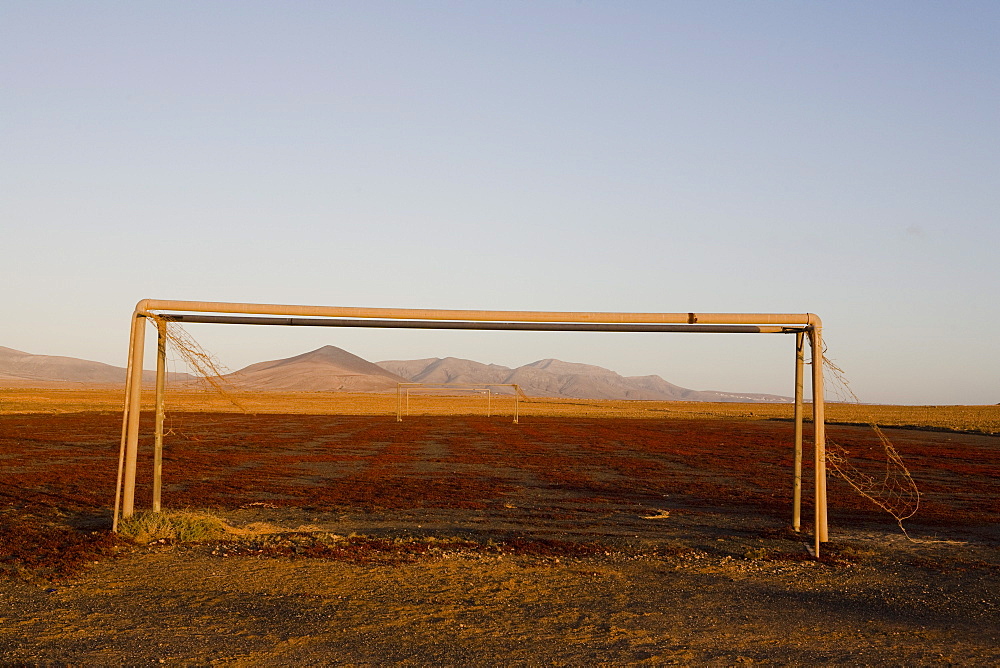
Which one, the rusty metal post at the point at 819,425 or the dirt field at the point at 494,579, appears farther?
the rusty metal post at the point at 819,425

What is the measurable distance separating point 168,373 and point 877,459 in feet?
75.9

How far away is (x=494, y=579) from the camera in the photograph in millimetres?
7457

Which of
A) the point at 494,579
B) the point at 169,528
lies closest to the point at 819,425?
the point at 494,579

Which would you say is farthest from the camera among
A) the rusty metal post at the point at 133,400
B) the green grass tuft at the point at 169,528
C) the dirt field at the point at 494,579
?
the green grass tuft at the point at 169,528

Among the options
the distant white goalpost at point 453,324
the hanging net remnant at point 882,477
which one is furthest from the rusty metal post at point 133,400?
the hanging net remnant at point 882,477

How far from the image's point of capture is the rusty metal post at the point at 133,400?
870cm

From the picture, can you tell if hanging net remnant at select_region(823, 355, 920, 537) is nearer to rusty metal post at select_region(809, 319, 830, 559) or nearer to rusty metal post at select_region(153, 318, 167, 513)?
rusty metal post at select_region(809, 319, 830, 559)

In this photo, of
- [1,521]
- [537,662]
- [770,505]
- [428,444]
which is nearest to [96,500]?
[1,521]

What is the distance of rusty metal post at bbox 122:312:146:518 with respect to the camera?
8.70 m

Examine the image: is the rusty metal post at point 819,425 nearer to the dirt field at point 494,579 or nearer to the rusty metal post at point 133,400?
the dirt field at point 494,579

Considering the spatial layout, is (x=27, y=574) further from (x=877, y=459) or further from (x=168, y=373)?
(x=877, y=459)

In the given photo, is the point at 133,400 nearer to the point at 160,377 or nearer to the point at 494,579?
the point at 160,377

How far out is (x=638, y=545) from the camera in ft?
30.4

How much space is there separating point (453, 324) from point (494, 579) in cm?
331
